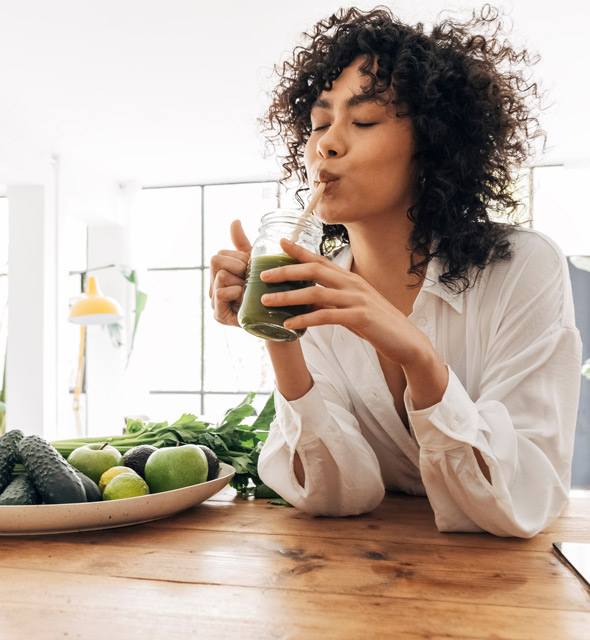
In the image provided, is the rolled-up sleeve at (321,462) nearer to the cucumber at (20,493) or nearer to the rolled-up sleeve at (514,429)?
the rolled-up sleeve at (514,429)

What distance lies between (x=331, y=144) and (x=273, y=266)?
33 centimetres

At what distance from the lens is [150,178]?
7.61 metres

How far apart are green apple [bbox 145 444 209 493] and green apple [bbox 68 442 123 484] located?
0.19 ft

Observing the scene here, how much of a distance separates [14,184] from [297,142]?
205 inches

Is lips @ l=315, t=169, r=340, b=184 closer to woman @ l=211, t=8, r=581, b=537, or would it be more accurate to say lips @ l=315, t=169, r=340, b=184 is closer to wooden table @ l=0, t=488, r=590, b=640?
woman @ l=211, t=8, r=581, b=537

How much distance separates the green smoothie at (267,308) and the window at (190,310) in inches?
263

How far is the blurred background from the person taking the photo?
433 centimetres

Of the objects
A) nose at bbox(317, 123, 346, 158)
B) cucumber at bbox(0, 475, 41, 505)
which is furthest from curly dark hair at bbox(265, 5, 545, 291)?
cucumber at bbox(0, 475, 41, 505)

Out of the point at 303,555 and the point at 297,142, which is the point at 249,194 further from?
the point at 303,555

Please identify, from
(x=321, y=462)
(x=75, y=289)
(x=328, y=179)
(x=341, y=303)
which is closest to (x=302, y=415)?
(x=321, y=462)

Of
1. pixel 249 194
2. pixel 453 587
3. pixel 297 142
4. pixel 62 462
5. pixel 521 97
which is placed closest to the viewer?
pixel 453 587

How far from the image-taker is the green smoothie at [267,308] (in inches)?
35.0

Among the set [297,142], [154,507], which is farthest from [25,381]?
[154,507]

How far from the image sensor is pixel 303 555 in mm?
871
